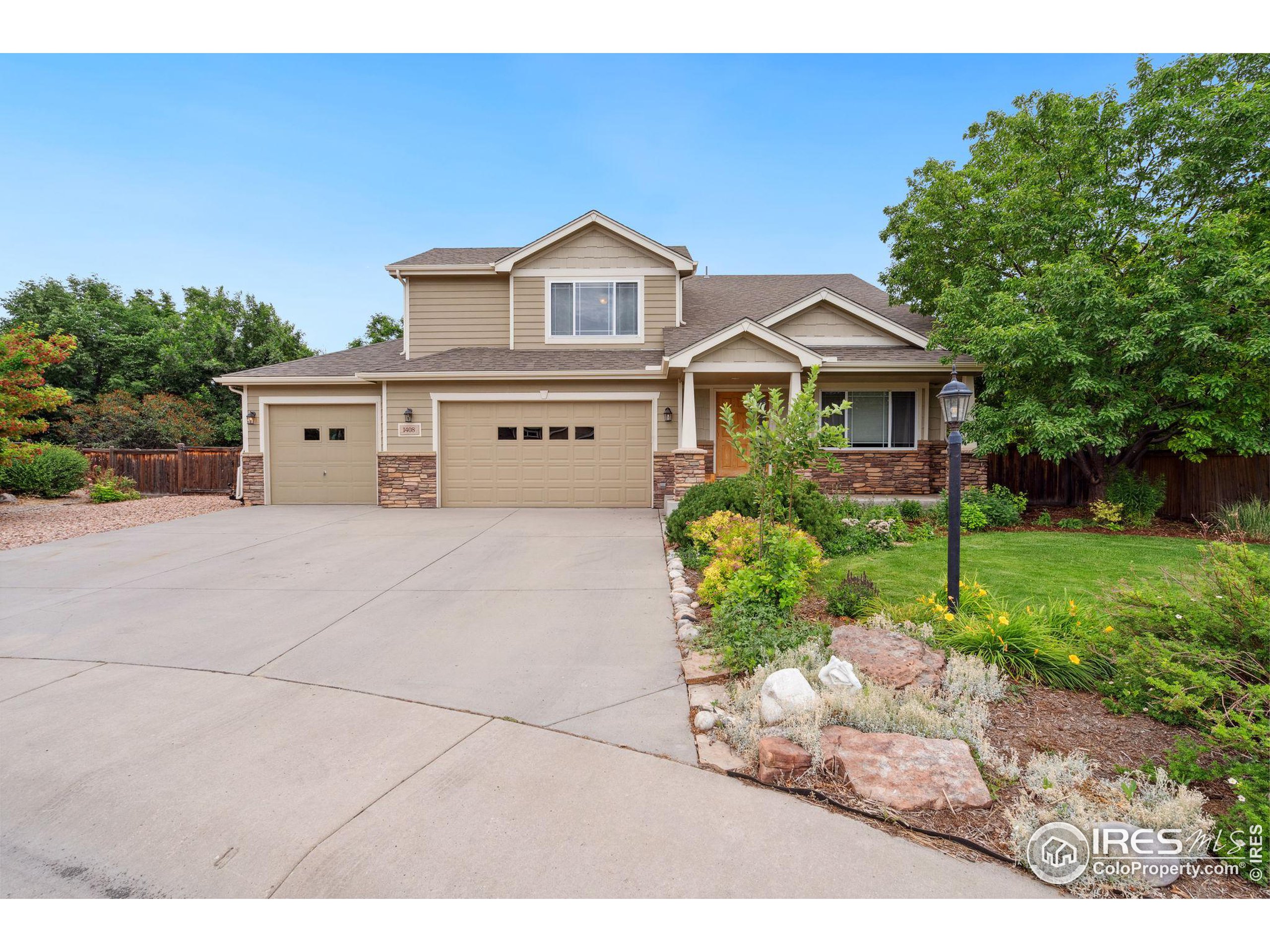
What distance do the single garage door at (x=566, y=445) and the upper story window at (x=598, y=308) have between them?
6.80 feet

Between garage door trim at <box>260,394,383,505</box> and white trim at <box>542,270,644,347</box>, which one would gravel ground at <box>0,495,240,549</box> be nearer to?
garage door trim at <box>260,394,383,505</box>

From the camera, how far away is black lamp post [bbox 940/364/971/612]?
15.9 ft

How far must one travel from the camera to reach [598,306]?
558 inches

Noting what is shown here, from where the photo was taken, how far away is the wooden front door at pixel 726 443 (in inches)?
519

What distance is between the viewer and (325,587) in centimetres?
652

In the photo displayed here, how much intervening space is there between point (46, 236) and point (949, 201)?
33.2 m

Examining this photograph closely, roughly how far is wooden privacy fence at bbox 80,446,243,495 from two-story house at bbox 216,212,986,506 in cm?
289

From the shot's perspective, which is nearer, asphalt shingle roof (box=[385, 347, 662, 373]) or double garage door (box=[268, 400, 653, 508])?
asphalt shingle roof (box=[385, 347, 662, 373])

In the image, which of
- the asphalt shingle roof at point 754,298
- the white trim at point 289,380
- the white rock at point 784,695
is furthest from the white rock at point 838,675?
the white trim at point 289,380

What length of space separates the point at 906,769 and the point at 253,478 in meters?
15.2

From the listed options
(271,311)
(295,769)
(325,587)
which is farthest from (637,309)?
(271,311)

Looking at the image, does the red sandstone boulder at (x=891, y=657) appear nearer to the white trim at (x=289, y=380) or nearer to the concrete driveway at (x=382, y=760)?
the concrete driveway at (x=382, y=760)

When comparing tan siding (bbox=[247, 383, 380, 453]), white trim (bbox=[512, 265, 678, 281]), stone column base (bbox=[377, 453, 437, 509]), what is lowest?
stone column base (bbox=[377, 453, 437, 509])

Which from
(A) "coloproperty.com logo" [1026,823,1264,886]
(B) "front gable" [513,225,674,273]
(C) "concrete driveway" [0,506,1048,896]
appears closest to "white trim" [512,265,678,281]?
(B) "front gable" [513,225,674,273]
